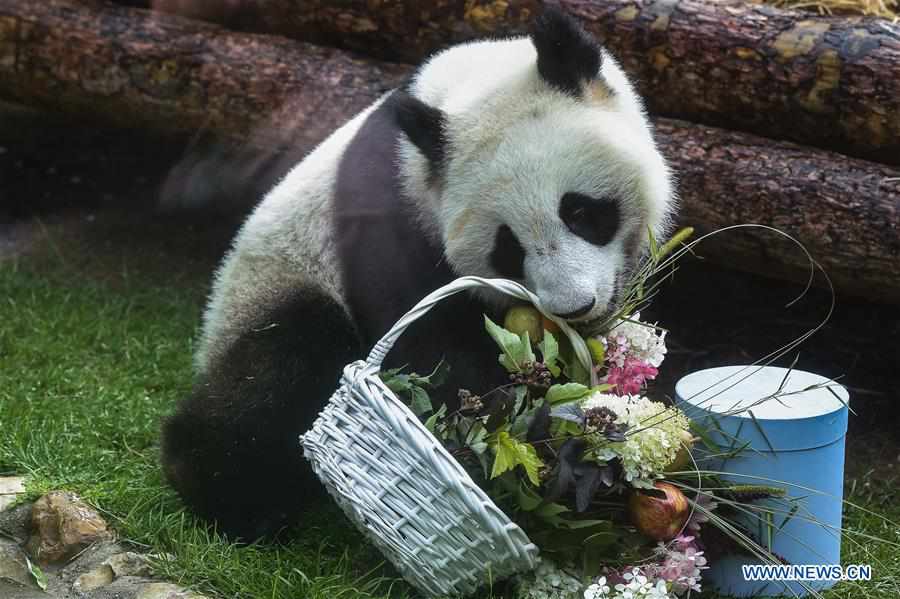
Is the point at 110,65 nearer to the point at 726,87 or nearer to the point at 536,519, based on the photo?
the point at 726,87

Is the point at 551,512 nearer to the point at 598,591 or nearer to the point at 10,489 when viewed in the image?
the point at 598,591

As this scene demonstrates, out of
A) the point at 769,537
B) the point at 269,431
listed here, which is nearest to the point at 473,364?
the point at 269,431

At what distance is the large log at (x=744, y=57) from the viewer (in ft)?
12.9

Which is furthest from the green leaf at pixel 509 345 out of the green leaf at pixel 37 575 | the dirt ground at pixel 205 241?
the dirt ground at pixel 205 241

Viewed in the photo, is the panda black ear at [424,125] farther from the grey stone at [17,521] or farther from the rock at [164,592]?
the grey stone at [17,521]

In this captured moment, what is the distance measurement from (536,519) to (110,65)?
3.60 metres

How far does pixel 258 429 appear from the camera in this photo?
10.8 ft

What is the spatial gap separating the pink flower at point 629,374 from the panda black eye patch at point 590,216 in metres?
0.37

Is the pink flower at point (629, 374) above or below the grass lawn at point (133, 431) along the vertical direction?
above

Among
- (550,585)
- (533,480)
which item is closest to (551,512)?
(533,480)

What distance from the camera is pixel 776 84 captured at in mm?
4074

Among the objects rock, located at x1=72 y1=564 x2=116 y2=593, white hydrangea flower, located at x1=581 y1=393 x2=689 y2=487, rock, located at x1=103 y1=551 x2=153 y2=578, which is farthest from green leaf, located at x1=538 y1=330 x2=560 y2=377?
rock, located at x1=72 y1=564 x2=116 y2=593

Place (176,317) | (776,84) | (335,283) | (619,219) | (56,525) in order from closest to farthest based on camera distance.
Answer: (619,219)
(56,525)
(335,283)
(776,84)
(176,317)

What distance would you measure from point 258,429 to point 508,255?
98 centimetres
